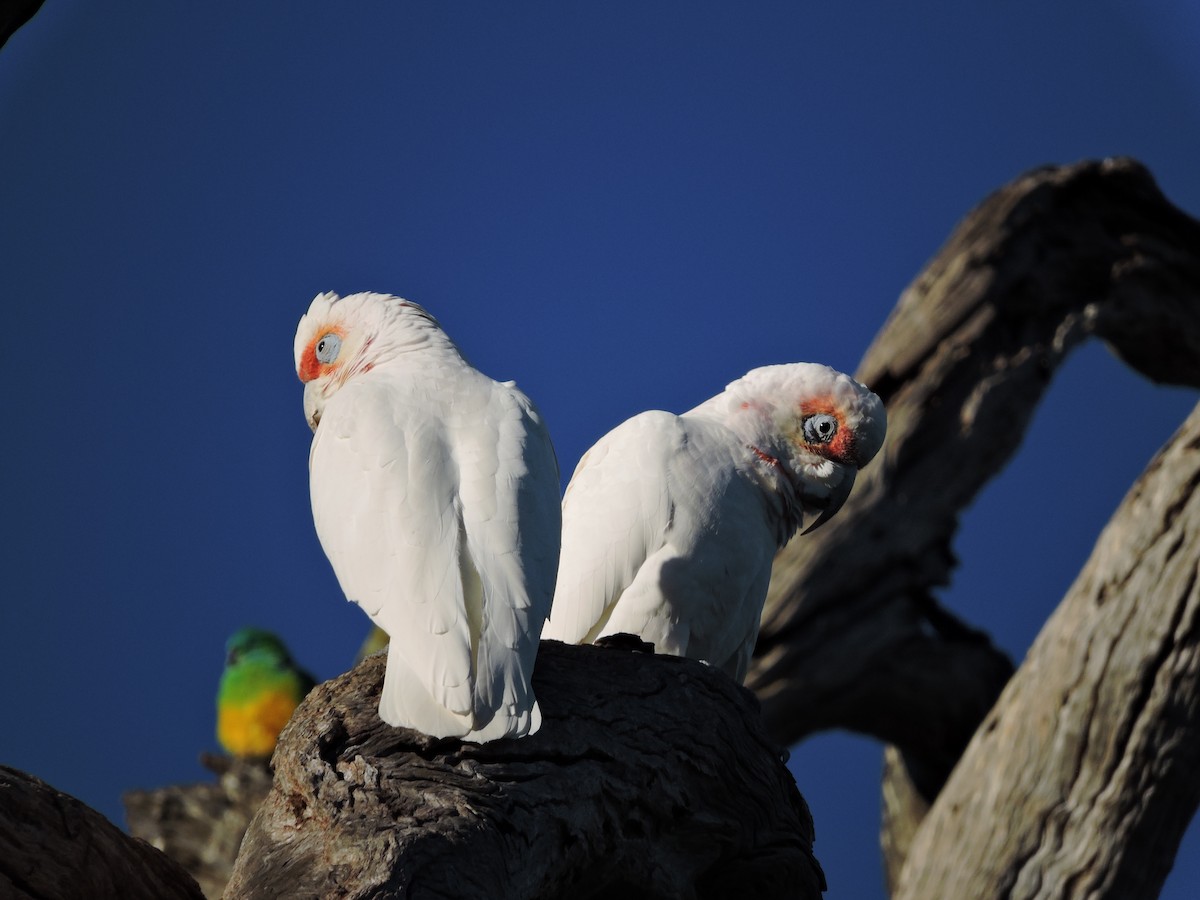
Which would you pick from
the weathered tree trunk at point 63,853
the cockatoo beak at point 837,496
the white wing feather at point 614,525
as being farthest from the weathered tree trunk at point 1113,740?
the weathered tree trunk at point 63,853

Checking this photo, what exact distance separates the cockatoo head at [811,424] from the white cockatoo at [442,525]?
1093 millimetres

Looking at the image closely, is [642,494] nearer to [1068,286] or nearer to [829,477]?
[829,477]

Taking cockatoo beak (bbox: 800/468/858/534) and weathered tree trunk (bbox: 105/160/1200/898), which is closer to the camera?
weathered tree trunk (bbox: 105/160/1200/898)

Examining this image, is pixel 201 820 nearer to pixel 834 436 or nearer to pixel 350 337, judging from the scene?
pixel 350 337

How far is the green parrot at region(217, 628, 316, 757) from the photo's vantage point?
8.95 meters

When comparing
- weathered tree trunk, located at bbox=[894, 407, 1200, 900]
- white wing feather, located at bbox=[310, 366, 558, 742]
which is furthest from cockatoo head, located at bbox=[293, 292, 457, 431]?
weathered tree trunk, located at bbox=[894, 407, 1200, 900]

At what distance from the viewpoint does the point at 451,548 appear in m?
3.03

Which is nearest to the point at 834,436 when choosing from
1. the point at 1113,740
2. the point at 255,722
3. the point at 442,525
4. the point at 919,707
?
the point at 442,525

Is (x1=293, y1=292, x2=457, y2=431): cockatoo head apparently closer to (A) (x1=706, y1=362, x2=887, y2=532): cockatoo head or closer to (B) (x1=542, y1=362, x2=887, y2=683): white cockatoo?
(B) (x1=542, y1=362, x2=887, y2=683): white cockatoo

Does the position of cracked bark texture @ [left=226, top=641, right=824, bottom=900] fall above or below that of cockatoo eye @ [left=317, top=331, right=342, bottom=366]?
below

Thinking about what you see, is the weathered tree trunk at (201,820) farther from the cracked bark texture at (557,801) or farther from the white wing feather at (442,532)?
the cracked bark texture at (557,801)

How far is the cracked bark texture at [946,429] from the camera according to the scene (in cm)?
698

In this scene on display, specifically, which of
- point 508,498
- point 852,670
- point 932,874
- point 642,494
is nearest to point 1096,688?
point 932,874

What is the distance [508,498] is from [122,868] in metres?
1.13
